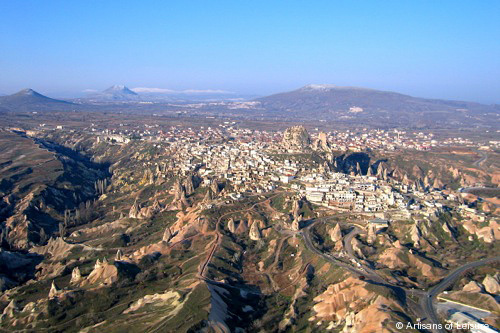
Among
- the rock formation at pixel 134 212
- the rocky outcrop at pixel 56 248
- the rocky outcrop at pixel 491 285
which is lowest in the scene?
the rocky outcrop at pixel 56 248

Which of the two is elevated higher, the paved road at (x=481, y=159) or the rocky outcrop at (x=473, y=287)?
the rocky outcrop at (x=473, y=287)

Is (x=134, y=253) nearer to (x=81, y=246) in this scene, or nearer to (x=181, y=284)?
(x=81, y=246)

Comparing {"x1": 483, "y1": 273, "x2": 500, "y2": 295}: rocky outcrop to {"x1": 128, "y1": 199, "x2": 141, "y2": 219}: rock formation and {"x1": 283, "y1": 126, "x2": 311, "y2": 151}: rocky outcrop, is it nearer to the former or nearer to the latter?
{"x1": 128, "y1": 199, "x2": 141, "y2": 219}: rock formation

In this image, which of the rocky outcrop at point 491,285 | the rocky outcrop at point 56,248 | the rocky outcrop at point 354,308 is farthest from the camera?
the rocky outcrop at point 56,248

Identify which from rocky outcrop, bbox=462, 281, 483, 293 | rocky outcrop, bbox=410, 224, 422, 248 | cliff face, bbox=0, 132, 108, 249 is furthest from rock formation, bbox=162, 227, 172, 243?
rocky outcrop, bbox=462, 281, 483, 293

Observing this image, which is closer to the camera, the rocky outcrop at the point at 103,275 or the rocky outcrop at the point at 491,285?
the rocky outcrop at the point at 491,285

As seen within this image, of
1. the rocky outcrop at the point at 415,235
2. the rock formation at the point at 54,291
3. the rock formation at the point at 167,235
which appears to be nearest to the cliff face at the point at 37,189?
the rock formation at the point at 54,291

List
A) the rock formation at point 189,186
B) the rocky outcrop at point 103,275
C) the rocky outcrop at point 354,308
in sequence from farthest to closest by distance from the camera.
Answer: the rock formation at point 189,186, the rocky outcrop at point 103,275, the rocky outcrop at point 354,308

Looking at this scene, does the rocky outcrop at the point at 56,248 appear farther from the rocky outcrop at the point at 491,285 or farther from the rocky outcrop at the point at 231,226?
the rocky outcrop at the point at 491,285

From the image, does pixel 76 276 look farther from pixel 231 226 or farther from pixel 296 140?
pixel 296 140
